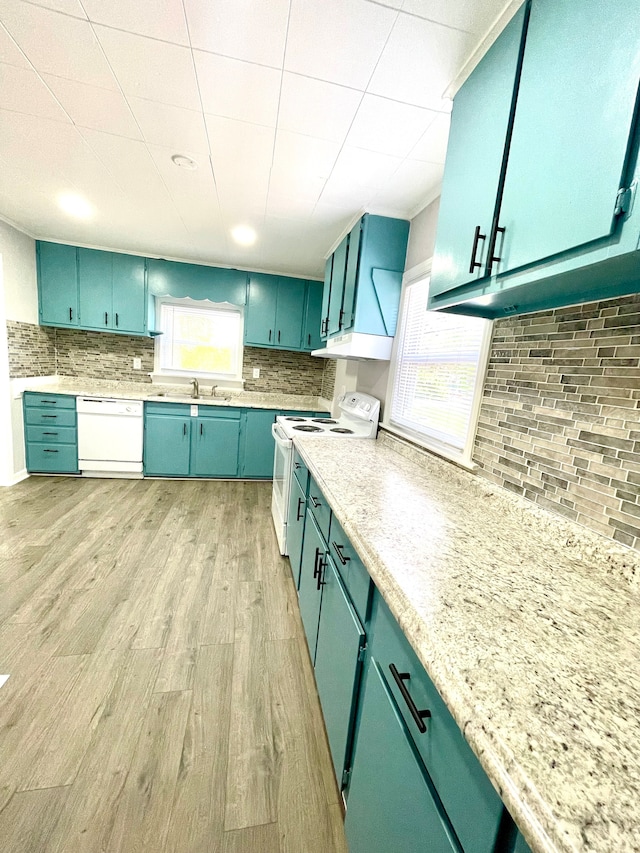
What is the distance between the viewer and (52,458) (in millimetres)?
3611

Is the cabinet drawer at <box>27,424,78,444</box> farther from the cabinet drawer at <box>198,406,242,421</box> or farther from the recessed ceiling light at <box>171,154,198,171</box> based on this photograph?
the recessed ceiling light at <box>171,154,198,171</box>

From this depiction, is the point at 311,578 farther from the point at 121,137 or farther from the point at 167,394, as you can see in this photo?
the point at 167,394

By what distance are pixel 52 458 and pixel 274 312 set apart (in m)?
2.83

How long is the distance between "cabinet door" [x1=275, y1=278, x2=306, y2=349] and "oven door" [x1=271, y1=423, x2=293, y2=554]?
163cm

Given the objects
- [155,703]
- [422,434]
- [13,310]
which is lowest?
[155,703]

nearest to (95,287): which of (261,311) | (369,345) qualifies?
(261,311)

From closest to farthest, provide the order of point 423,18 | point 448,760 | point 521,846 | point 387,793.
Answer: point 521,846, point 448,760, point 387,793, point 423,18

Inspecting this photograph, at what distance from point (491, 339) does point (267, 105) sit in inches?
52.9

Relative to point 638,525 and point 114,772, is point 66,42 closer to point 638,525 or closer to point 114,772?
point 638,525

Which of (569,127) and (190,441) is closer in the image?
(569,127)

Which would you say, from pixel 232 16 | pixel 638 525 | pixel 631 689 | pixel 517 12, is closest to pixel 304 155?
pixel 232 16

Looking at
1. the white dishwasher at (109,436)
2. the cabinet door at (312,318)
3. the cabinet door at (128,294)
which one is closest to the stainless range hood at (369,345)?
the cabinet door at (312,318)

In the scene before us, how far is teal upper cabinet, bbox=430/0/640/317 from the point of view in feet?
2.23

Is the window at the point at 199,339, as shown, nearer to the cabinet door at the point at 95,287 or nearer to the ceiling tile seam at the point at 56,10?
the cabinet door at the point at 95,287
